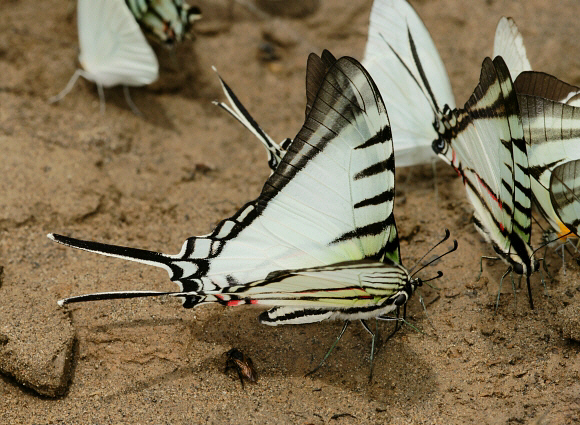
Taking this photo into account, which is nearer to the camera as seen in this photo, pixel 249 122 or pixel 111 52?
pixel 249 122

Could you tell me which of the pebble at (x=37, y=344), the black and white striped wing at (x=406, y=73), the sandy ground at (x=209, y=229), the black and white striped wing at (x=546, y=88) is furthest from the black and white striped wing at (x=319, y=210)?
the black and white striped wing at (x=406, y=73)

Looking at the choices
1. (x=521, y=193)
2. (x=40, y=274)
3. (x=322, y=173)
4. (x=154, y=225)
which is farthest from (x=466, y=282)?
(x=40, y=274)

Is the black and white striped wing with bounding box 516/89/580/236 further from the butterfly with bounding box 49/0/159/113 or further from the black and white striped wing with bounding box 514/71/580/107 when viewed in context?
the butterfly with bounding box 49/0/159/113

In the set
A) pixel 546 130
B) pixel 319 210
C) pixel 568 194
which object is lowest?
pixel 319 210

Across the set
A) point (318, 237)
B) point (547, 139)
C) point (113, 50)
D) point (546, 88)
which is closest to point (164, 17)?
point (113, 50)

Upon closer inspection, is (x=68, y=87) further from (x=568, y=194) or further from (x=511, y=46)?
(x=568, y=194)

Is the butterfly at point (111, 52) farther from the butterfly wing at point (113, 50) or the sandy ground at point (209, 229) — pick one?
the sandy ground at point (209, 229)

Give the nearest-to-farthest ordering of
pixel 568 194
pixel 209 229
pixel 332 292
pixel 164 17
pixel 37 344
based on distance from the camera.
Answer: pixel 332 292 < pixel 37 344 < pixel 568 194 < pixel 209 229 < pixel 164 17
